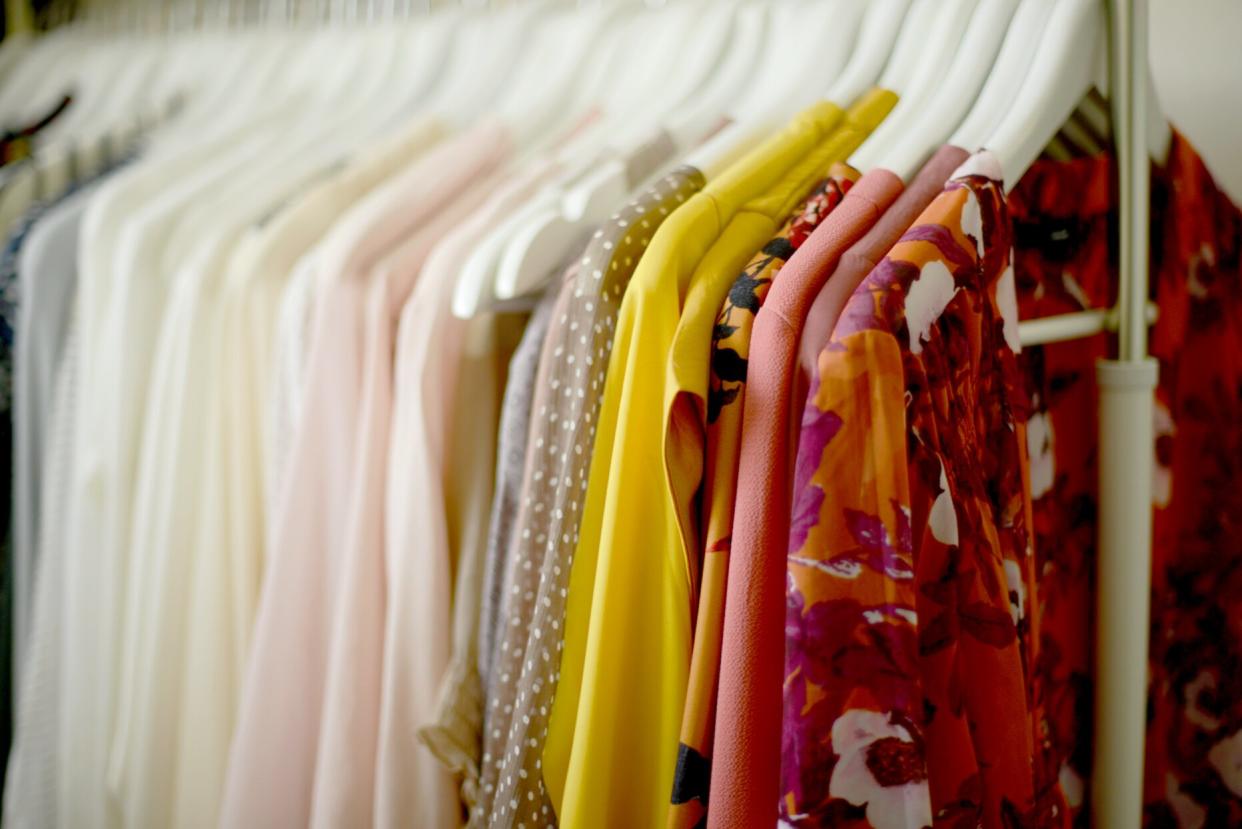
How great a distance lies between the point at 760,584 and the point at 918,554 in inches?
3.1

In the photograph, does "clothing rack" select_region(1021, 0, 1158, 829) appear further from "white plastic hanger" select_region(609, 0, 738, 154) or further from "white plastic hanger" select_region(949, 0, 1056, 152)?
"white plastic hanger" select_region(609, 0, 738, 154)

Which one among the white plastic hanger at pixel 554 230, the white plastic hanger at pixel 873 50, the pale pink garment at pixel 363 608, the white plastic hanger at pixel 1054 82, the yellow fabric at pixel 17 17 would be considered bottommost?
the pale pink garment at pixel 363 608

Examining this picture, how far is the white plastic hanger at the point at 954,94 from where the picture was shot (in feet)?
1.66

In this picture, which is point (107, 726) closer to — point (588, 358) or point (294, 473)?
point (294, 473)

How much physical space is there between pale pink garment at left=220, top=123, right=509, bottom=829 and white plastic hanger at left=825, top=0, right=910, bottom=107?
0.34m

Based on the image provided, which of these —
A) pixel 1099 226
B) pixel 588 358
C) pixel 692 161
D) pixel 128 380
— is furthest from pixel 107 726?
pixel 1099 226

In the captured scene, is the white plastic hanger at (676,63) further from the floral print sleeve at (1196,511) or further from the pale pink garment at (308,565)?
the floral print sleeve at (1196,511)

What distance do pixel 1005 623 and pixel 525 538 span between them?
26 cm

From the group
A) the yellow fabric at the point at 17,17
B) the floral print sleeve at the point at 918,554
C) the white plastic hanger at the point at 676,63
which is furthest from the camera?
the yellow fabric at the point at 17,17

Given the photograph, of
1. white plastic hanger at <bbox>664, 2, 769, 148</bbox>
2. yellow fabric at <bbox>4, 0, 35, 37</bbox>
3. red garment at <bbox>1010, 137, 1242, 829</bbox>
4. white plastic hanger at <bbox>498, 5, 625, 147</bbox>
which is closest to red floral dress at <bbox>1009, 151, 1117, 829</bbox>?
red garment at <bbox>1010, 137, 1242, 829</bbox>

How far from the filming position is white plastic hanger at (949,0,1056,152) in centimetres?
52

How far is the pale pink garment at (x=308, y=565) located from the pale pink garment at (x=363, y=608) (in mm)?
13

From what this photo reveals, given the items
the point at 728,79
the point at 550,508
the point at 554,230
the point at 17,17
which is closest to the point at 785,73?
the point at 728,79

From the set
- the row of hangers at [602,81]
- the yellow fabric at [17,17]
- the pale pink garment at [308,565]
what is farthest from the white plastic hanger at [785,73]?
the yellow fabric at [17,17]
